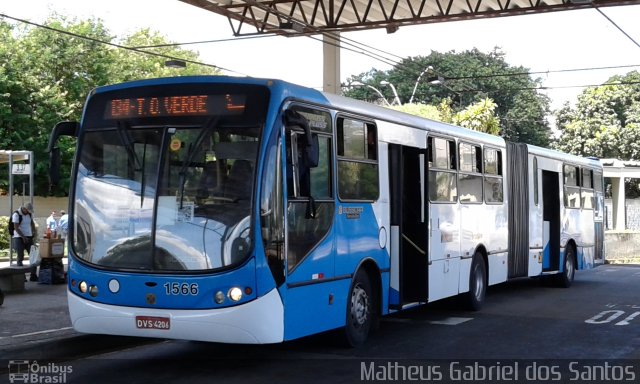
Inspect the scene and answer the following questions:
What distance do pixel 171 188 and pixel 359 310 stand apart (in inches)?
123

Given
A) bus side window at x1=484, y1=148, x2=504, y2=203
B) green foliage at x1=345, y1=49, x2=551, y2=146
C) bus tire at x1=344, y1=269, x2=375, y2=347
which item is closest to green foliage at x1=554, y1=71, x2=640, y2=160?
green foliage at x1=345, y1=49, x2=551, y2=146

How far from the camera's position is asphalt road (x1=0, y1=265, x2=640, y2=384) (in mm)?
9164

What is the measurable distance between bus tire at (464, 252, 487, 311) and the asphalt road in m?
0.59

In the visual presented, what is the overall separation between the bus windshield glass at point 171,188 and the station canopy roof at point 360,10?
11.5 meters

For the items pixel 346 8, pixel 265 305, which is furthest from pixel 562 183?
pixel 265 305

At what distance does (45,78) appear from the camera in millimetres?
43969

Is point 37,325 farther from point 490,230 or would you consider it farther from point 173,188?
point 490,230

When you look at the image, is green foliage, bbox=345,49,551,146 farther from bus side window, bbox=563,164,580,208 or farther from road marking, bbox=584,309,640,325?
road marking, bbox=584,309,640,325

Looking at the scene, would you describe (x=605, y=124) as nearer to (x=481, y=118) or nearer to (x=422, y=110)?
(x=422, y=110)

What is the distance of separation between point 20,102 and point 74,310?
34.4 m

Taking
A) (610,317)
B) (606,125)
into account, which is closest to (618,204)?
(606,125)

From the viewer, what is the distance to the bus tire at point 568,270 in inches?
786

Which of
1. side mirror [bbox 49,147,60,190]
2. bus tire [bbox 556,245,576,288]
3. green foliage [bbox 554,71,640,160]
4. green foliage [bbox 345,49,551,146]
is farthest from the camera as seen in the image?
green foliage [bbox 345,49,551,146]

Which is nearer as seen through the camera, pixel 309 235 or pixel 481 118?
pixel 309 235
